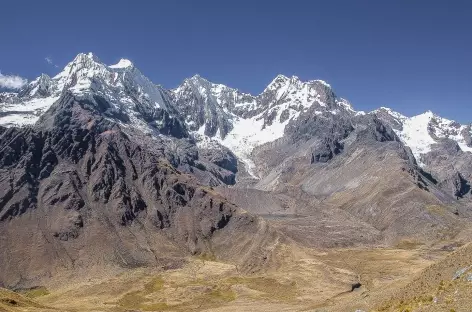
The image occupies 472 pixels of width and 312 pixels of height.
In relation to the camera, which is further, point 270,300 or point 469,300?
point 270,300

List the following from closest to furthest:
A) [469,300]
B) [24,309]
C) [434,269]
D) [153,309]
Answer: [469,300] → [434,269] → [24,309] → [153,309]

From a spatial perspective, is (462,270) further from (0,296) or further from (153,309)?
(153,309)

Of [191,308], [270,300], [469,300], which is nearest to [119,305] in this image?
[191,308]

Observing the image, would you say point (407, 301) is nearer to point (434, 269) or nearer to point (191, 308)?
point (434, 269)

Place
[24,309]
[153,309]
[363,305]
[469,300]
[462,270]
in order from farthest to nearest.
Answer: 1. [153,309]
2. [24,309]
3. [363,305]
4. [462,270]
5. [469,300]

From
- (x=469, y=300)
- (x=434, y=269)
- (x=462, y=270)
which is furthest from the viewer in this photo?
(x=434, y=269)

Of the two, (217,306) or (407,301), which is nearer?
(407,301)

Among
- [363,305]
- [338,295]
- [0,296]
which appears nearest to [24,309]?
[0,296]

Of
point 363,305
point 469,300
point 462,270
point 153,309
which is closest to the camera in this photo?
point 469,300
